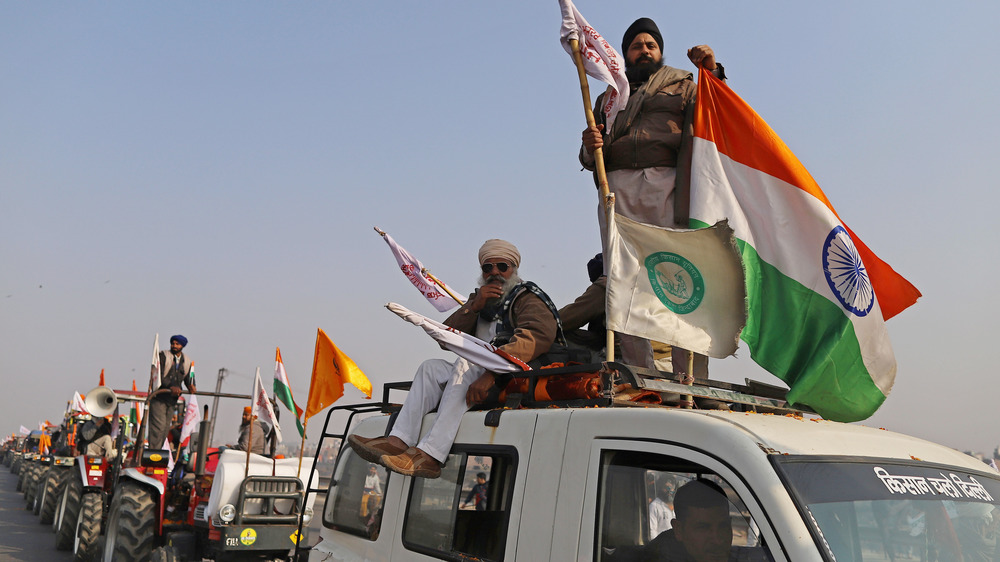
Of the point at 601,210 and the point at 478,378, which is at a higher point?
the point at 601,210

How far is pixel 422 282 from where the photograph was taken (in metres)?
6.89

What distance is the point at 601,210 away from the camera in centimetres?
486

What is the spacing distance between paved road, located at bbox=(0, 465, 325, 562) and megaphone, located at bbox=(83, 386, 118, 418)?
8.45ft

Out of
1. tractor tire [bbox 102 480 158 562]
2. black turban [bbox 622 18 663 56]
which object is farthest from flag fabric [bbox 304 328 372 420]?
black turban [bbox 622 18 663 56]

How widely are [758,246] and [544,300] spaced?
1153mm

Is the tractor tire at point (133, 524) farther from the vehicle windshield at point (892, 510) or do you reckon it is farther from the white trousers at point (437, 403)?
the vehicle windshield at point (892, 510)

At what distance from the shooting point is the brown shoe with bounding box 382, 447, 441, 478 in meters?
3.54

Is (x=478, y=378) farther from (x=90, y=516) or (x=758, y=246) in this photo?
(x=90, y=516)

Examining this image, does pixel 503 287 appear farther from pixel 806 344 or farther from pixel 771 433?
pixel 771 433

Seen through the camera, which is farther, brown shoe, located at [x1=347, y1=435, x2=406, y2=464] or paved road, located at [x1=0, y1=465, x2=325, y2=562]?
paved road, located at [x1=0, y1=465, x2=325, y2=562]

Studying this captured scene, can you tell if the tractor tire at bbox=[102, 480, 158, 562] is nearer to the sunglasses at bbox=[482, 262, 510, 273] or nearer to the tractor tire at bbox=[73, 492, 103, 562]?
the tractor tire at bbox=[73, 492, 103, 562]

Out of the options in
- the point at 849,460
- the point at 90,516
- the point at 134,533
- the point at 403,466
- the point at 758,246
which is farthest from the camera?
the point at 90,516

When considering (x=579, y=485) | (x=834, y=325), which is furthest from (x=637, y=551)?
(x=834, y=325)

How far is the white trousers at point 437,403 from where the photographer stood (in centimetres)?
359
